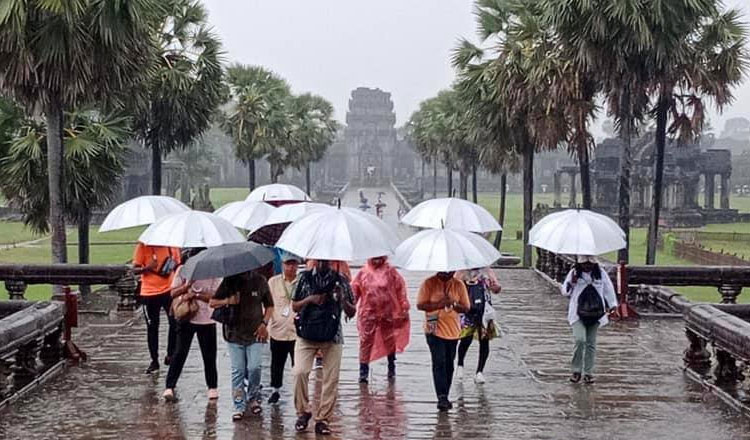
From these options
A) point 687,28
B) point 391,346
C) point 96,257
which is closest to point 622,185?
point 687,28

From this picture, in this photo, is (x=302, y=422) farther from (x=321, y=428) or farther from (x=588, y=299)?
(x=588, y=299)

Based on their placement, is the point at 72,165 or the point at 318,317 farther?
the point at 72,165

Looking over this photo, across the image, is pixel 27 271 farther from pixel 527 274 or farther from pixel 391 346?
pixel 527 274

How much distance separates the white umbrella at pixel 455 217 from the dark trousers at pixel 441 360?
2.39 metres

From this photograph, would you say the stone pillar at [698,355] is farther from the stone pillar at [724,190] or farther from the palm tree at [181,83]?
the stone pillar at [724,190]

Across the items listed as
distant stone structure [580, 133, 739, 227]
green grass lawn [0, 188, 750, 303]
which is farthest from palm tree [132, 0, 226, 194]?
A: distant stone structure [580, 133, 739, 227]

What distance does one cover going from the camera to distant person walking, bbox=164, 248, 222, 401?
27.9 feet

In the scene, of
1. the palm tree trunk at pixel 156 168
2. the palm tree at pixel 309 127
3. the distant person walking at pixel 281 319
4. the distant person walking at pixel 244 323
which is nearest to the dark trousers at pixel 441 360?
the distant person walking at pixel 281 319

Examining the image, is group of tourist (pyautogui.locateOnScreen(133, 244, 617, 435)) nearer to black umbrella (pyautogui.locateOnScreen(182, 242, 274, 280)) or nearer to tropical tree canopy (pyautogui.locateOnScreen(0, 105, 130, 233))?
black umbrella (pyautogui.locateOnScreen(182, 242, 274, 280))

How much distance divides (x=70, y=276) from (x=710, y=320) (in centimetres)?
918

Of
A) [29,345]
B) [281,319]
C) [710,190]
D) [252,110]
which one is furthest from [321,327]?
[710,190]

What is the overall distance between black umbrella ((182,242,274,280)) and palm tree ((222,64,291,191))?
27165 mm

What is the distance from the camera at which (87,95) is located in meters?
14.6

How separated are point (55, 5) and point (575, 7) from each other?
28.0 ft
